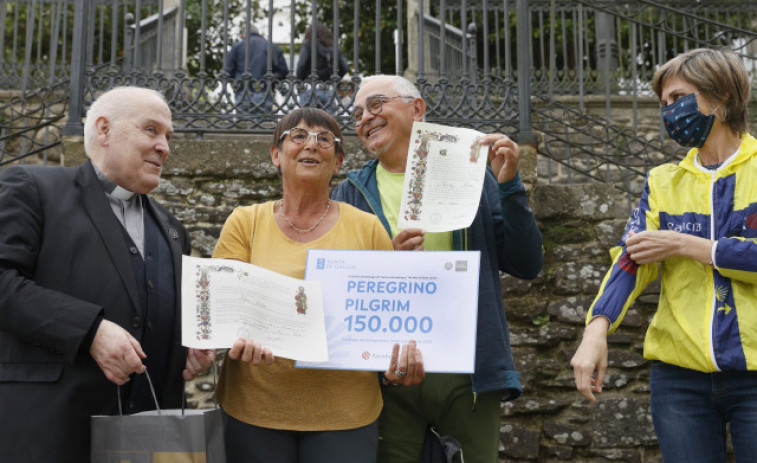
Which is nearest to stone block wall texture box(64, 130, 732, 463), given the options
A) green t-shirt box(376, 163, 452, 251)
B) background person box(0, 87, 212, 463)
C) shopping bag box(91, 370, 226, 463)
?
green t-shirt box(376, 163, 452, 251)

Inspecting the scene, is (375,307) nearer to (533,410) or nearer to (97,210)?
(97,210)

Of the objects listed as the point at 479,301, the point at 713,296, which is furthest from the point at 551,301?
the point at 713,296

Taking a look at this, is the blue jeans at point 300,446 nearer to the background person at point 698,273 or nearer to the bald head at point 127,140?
the background person at point 698,273

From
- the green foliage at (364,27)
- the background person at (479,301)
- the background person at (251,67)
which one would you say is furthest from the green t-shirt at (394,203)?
the green foliage at (364,27)

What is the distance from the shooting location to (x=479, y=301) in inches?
114

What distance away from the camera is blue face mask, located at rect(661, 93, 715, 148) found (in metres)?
2.65

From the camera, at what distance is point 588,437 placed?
4551mm

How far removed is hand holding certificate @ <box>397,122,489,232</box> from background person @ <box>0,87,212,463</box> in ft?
→ 2.86

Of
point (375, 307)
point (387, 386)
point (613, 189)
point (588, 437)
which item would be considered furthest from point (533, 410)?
point (375, 307)

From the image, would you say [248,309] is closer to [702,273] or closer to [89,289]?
[89,289]

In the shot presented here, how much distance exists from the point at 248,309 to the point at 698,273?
4.75ft

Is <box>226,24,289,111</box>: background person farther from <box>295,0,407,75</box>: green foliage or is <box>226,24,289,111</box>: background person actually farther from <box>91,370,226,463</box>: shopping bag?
<box>295,0,407,75</box>: green foliage

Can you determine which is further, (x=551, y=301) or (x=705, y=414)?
(x=551, y=301)

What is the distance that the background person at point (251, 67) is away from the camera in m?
5.48
